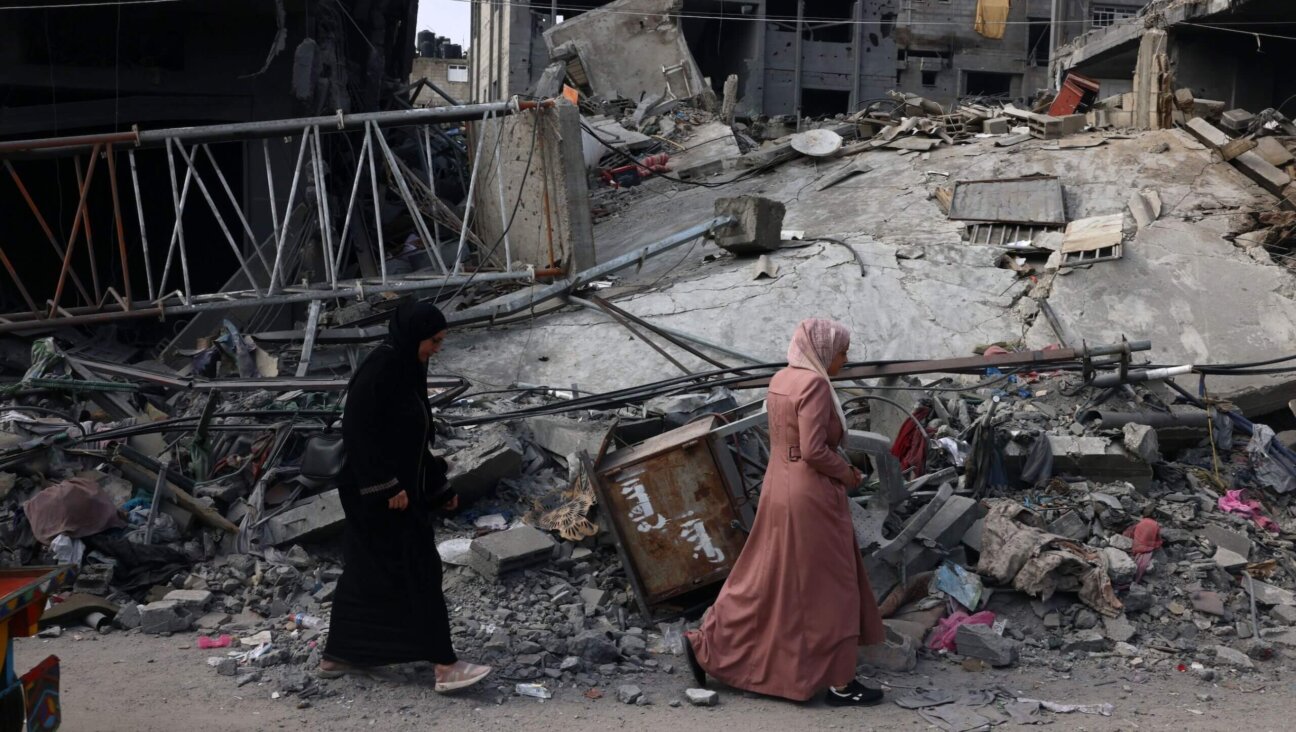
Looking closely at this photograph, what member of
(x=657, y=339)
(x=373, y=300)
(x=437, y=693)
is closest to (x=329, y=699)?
(x=437, y=693)

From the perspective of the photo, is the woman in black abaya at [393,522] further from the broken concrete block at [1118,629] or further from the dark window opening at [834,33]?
the dark window opening at [834,33]

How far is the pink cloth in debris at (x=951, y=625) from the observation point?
17.6 ft

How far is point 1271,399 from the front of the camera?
8.51 m

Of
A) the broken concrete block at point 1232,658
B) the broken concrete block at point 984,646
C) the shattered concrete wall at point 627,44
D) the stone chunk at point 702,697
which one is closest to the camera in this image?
the stone chunk at point 702,697

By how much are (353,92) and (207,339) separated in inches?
198

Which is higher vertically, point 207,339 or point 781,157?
point 781,157

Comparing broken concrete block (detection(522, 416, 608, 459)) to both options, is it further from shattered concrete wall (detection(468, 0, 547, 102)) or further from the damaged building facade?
the damaged building facade

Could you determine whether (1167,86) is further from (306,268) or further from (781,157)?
(306,268)

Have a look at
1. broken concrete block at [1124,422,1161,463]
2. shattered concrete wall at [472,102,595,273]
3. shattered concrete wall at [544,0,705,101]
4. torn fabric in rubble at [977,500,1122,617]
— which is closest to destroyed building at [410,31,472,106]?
shattered concrete wall at [544,0,705,101]

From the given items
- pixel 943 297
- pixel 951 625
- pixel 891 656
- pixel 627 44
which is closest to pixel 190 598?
pixel 891 656

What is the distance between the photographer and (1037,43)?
37.1m

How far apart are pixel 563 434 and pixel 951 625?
107 inches

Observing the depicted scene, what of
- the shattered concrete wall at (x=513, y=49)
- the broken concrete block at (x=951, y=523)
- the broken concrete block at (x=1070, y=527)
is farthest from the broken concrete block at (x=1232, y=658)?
the shattered concrete wall at (x=513, y=49)

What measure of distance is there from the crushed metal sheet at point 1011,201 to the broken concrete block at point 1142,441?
4.82 m
